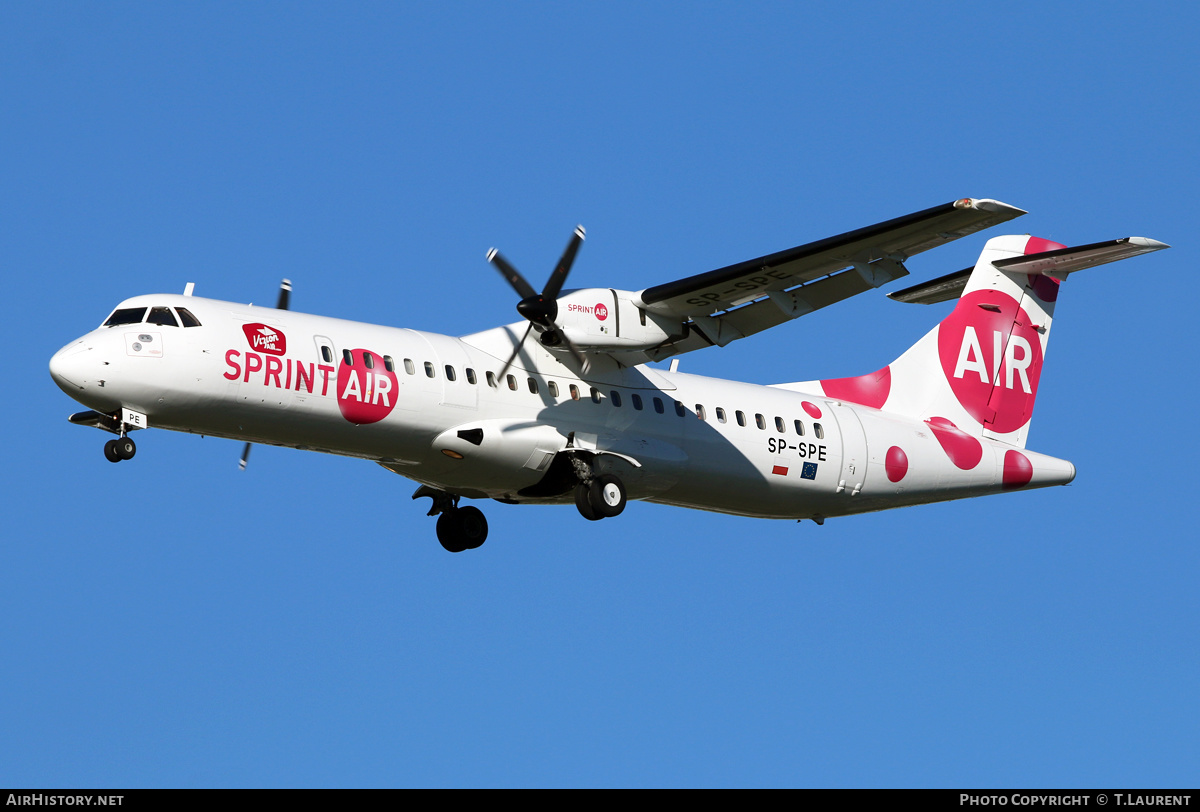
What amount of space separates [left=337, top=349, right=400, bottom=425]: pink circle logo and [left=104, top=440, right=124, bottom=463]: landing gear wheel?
2603 millimetres

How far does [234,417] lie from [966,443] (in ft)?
37.3

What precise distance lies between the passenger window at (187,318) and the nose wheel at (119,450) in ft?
5.02

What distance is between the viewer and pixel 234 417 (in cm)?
1744

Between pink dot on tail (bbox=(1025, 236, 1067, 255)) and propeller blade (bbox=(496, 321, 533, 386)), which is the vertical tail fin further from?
propeller blade (bbox=(496, 321, 533, 386))

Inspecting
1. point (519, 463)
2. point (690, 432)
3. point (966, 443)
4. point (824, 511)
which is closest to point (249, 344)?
point (519, 463)

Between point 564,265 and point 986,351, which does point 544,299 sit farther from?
point 986,351

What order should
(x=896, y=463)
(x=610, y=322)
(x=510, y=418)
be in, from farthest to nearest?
(x=896, y=463), (x=610, y=322), (x=510, y=418)

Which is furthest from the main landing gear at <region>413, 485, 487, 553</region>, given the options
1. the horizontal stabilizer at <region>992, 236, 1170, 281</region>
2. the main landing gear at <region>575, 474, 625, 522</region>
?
the horizontal stabilizer at <region>992, 236, 1170, 281</region>

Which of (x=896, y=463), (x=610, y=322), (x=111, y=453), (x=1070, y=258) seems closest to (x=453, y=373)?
(x=610, y=322)

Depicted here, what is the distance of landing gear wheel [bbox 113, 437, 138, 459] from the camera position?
661 inches

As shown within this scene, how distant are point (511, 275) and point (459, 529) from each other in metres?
3.97

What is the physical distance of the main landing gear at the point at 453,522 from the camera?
2122 cm

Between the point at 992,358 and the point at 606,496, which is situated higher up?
the point at 992,358

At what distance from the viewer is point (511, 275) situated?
1955cm
